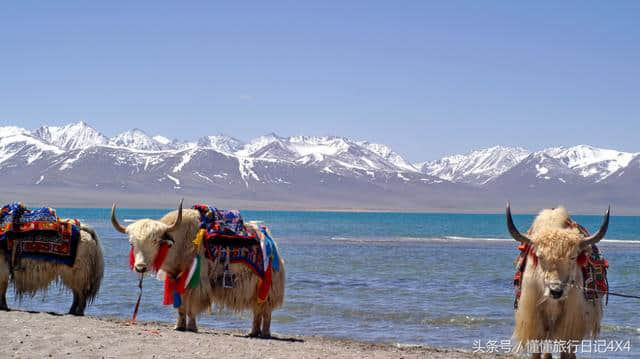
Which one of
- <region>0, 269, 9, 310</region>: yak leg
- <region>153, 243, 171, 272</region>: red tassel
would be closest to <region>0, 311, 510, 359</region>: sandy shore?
<region>153, 243, 171, 272</region>: red tassel

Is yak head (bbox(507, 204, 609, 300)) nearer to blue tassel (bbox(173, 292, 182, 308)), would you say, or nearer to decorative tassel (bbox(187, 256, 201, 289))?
decorative tassel (bbox(187, 256, 201, 289))

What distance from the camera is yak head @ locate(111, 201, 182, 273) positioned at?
8266mm

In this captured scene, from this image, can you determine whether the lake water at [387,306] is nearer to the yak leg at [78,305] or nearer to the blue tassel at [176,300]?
the yak leg at [78,305]

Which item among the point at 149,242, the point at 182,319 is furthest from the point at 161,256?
the point at 182,319

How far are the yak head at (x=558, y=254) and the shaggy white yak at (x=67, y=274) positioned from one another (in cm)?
572

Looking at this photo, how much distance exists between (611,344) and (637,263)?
18624 mm

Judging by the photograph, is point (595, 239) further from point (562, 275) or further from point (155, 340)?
point (155, 340)

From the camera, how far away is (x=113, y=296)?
14070mm

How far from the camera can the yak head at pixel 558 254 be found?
6.13 metres

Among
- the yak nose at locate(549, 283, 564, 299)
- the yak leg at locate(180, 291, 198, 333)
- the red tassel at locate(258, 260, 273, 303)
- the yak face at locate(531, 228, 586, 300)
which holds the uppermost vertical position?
the yak face at locate(531, 228, 586, 300)

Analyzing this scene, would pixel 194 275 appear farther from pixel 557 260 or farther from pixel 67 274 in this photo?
pixel 557 260

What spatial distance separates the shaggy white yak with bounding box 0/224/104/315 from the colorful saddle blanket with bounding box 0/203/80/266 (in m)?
0.07

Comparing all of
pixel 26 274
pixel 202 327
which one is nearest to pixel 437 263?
pixel 202 327

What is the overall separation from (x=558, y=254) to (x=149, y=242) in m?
4.10
